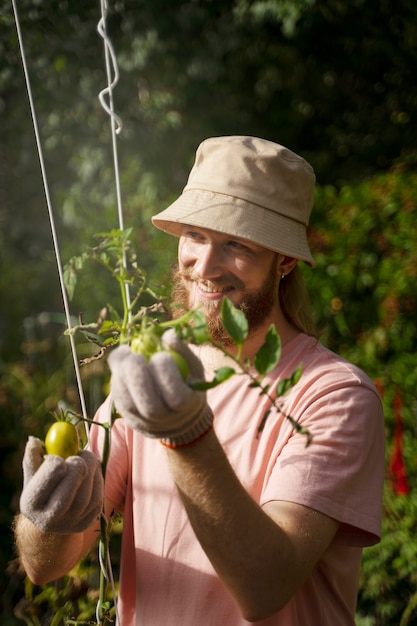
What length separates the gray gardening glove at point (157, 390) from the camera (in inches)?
43.3

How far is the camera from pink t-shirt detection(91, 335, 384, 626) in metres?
1.52

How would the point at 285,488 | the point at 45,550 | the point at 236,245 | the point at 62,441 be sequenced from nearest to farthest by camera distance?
the point at 62,441, the point at 285,488, the point at 45,550, the point at 236,245

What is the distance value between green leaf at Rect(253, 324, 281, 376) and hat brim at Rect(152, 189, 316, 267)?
55cm

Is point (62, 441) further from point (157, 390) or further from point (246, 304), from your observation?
point (246, 304)

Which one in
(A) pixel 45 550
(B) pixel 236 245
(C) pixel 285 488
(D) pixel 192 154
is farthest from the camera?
(D) pixel 192 154

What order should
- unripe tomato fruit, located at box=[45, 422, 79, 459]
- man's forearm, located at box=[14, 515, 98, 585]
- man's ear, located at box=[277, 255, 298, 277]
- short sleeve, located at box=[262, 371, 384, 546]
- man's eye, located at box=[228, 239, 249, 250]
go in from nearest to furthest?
1. unripe tomato fruit, located at box=[45, 422, 79, 459]
2. short sleeve, located at box=[262, 371, 384, 546]
3. man's forearm, located at box=[14, 515, 98, 585]
4. man's eye, located at box=[228, 239, 249, 250]
5. man's ear, located at box=[277, 255, 298, 277]

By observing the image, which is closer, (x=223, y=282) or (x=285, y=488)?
(x=285, y=488)

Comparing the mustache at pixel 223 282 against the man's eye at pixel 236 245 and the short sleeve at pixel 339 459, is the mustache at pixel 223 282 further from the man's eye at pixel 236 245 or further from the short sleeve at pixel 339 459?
the short sleeve at pixel 339 459

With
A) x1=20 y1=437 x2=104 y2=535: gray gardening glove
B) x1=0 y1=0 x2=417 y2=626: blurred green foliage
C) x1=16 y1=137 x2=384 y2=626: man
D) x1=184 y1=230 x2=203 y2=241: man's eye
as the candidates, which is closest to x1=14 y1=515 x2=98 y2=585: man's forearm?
x1=16 y1=137 x2=384 y2=626: man

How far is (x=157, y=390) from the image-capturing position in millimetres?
1114

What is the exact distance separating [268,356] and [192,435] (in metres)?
0.20

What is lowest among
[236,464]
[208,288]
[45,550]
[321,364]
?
[45,550]

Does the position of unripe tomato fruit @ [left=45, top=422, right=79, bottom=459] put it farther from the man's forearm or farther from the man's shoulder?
the man's shoulder

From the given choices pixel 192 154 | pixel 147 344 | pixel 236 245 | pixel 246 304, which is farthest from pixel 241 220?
pixel 192 154
